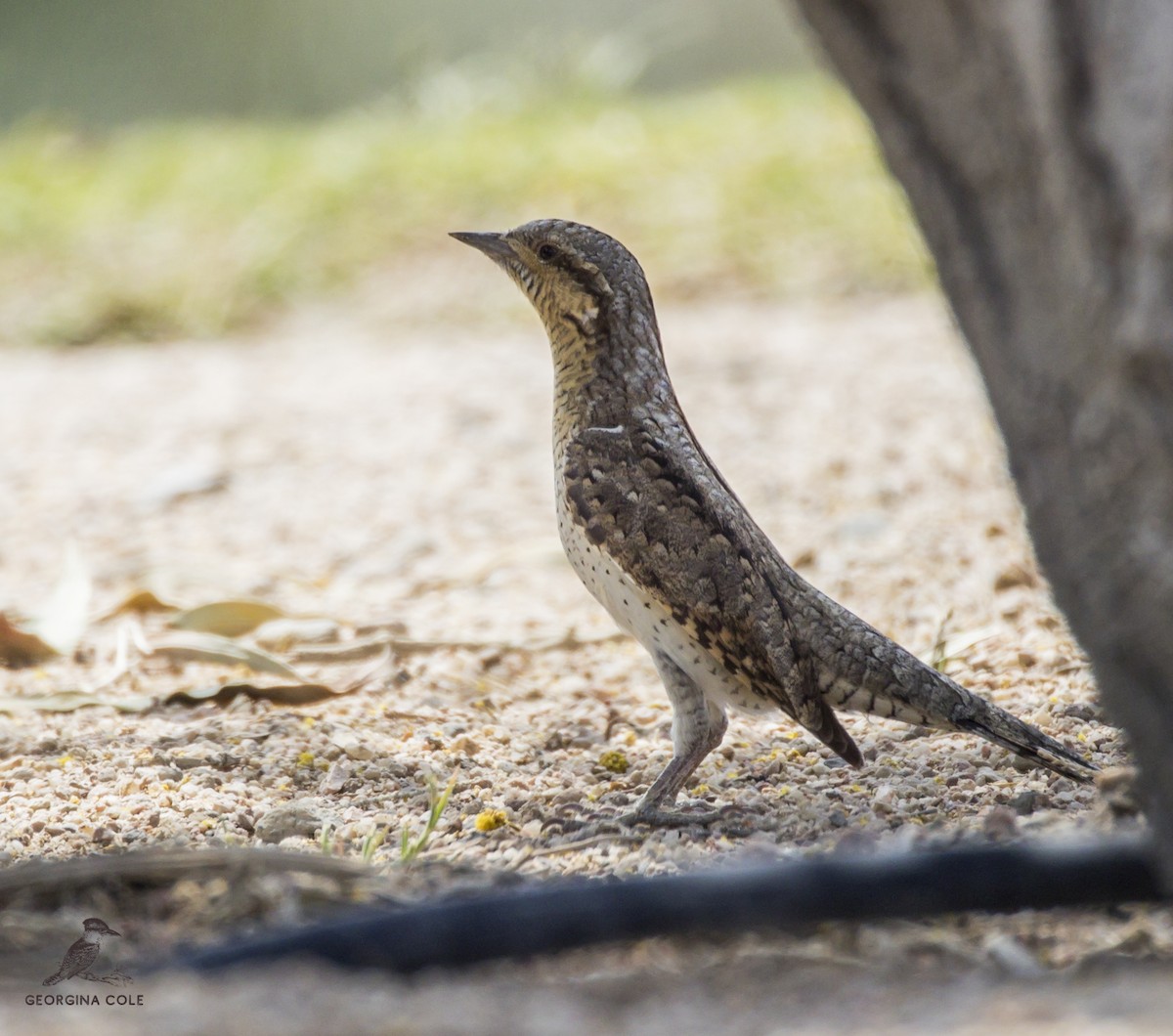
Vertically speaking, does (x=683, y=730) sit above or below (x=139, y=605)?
below

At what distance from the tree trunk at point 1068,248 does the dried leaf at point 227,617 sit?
3237 millimetres

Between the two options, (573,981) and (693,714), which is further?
(693,714)

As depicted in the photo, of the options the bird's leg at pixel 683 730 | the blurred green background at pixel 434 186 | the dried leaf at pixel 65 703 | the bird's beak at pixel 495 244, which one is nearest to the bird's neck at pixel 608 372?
the bird's beak at pixel 495 244

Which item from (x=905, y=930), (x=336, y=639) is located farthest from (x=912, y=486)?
(x=905, y=930)

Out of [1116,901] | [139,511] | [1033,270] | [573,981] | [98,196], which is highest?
[98,196]

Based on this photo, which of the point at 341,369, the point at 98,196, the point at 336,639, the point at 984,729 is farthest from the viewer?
the point at 98,196

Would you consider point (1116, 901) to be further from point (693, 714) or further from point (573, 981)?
point (693, 714)

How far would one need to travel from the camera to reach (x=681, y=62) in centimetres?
1594

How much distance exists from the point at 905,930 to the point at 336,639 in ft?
9.42

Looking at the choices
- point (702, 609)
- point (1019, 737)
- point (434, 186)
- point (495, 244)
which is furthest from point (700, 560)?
point (434, 186)

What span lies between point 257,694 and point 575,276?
1.57 metres

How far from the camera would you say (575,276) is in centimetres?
403

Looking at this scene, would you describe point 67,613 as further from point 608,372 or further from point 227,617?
point 608,372

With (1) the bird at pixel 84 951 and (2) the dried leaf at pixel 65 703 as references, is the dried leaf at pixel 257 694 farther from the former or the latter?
(1) the bird at pixel 84 951
